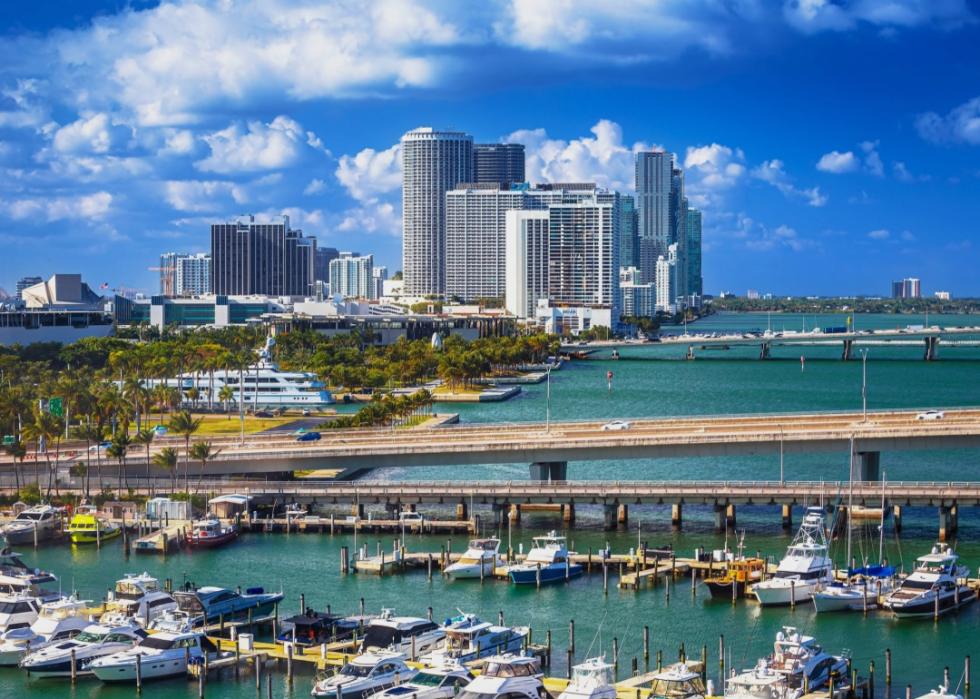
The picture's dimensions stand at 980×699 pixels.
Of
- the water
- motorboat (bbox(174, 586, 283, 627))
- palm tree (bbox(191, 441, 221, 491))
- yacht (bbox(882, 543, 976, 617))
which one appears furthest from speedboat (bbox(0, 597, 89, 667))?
palm tree (bbox(191, 441, 221, 491))

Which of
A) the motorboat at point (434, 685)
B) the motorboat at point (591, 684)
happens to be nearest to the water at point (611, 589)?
the motorboat at point (434, 685)

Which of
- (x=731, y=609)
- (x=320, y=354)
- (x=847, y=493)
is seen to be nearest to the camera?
(x=731, y=609)

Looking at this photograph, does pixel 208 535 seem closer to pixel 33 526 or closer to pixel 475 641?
pixel 33 526

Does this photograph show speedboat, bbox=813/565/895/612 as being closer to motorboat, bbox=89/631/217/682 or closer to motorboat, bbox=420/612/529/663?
motorboat, bbox=420/612/529/663

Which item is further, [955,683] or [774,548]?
[774,548]

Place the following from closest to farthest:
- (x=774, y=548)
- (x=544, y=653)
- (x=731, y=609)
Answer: (x=544, y=653), (x=731, y=609), (x=774, y=548)

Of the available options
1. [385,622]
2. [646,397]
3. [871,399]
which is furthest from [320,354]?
[385,622]

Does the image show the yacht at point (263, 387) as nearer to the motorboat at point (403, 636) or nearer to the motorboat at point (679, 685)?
the motorboat at point (403, 636)

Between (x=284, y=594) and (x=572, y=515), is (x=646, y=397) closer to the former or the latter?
(x=572, y=515)
